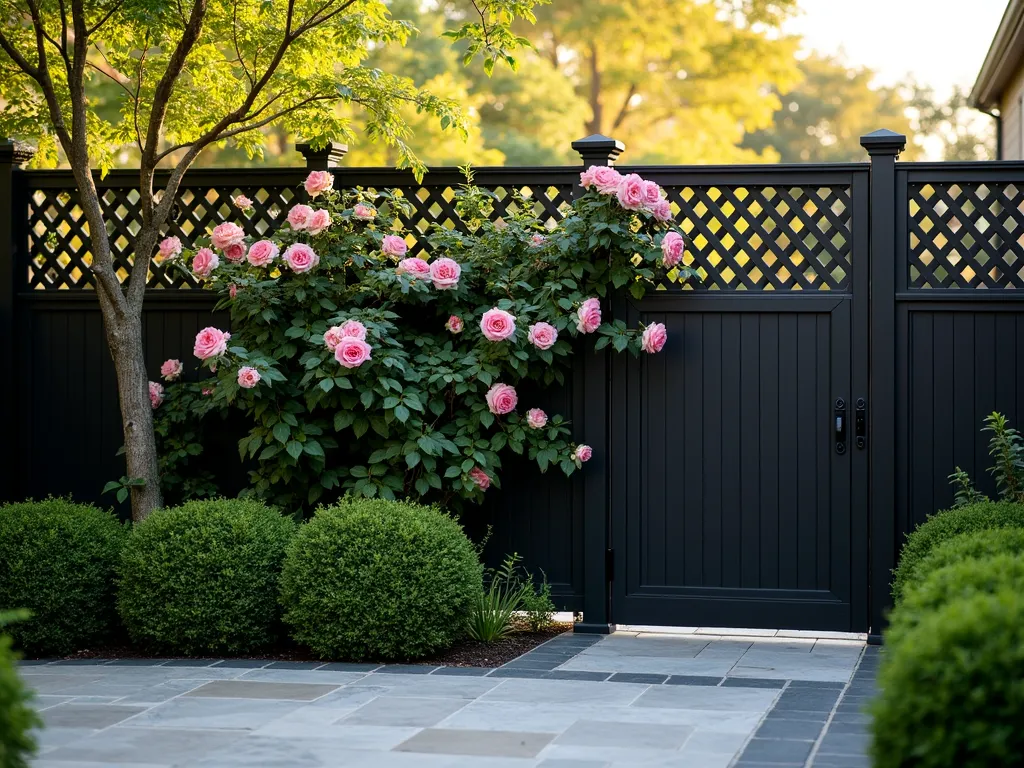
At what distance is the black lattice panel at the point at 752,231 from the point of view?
591 cm

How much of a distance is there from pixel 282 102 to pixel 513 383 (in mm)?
1887

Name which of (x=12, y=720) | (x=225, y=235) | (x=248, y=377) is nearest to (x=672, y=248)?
(x=248, y=377)

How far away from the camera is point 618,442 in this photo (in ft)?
19.8

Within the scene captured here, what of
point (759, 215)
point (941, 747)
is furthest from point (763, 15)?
point (941, 747)

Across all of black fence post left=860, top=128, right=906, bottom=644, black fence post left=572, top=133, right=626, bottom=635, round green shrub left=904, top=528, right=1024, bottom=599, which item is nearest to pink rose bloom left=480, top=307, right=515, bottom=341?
black fence post left=572, top=133, right=626, bottom=635

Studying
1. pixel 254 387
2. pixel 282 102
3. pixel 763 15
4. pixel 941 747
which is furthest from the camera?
pixel 763 15

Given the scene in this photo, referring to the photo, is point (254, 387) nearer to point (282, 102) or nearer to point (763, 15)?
point (282, 102)

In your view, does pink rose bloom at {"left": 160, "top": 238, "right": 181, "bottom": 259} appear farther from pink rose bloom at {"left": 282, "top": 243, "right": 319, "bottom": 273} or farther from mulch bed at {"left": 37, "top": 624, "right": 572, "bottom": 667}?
mulch bed at {"left": 37, "top": 624, "right": 572, "bottom": 667}

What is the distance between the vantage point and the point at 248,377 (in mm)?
5656

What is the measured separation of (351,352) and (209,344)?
0.69 meters

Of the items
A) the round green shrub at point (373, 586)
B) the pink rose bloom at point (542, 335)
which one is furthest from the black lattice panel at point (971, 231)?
the round green shrub at point (373, 586)

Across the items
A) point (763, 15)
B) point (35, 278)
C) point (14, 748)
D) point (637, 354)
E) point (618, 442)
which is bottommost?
point (14, 748)

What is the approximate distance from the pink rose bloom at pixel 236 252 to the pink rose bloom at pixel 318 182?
0.44 m

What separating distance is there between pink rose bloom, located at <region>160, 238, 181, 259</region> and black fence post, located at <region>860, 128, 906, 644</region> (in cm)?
340
